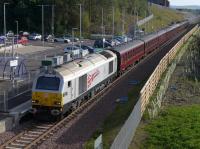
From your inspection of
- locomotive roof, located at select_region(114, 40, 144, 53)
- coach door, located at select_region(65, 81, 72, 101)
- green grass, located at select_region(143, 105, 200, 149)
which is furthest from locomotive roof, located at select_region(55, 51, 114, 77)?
locomotive roof, located at select_region(114, 40, 144, 53)

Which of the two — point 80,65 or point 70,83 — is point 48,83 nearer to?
point 70,83

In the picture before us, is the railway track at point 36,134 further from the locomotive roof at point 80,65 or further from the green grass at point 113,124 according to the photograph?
the locomotive roof at point 80,65

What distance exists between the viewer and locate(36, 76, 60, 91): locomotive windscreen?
1004 inches

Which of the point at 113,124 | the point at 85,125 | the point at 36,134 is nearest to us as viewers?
the point at 36,134

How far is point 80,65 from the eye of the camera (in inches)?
1140

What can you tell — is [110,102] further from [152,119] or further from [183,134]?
[183,134]

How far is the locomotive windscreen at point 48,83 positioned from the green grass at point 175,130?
543cm

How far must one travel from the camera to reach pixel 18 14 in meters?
112

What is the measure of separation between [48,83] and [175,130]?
7.38 m

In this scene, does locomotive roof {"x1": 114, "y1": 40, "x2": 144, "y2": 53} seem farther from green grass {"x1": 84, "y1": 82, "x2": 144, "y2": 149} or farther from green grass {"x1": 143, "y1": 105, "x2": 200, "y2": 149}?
green grass {"x1": 143, "y1": 105, "x2": 200, "y2": 149}

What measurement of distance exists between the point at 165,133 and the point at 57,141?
4.80 metres

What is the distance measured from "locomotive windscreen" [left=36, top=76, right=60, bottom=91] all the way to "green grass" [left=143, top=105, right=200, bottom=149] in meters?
5.43

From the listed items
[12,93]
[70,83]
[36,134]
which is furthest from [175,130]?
[12,93]

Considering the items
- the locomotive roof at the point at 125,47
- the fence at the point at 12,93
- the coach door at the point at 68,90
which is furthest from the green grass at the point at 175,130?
the locomotive roof at the point at 125,47
